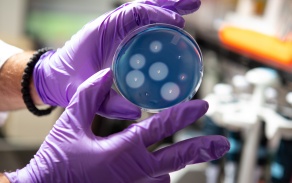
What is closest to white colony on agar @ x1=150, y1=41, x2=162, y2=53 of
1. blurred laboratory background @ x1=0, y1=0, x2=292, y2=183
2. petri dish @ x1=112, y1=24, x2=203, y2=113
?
petri dish @ x1=112, y1=24, x2=203, y2=113

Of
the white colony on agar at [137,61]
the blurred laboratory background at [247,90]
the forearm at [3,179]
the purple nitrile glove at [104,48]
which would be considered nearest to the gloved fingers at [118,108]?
the purple nitrile glove at [104,48]

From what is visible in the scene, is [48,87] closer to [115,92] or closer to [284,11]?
[115,92]

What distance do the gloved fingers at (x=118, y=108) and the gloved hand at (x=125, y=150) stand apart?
0.17 ft

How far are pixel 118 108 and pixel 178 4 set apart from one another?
30 cm

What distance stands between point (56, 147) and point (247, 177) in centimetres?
73

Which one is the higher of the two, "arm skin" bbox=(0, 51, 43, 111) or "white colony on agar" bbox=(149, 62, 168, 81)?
→ "white colony on agar" bbox=(149, 62, 168, 81)

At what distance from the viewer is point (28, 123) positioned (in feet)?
10.3

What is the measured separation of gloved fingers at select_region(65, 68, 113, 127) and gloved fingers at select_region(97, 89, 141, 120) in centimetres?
4

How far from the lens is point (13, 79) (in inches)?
48.0

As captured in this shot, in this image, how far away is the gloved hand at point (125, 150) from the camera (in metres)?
0.82

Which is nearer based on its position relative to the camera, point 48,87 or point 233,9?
point 48,87

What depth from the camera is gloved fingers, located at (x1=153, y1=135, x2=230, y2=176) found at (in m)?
0.83

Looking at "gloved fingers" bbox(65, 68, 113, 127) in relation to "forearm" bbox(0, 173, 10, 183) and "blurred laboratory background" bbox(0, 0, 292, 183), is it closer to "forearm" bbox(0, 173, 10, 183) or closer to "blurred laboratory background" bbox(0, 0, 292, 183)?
"forearm" bbox(0, 173, 10, 183)

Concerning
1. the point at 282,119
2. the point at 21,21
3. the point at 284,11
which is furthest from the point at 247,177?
the point at 21,21
